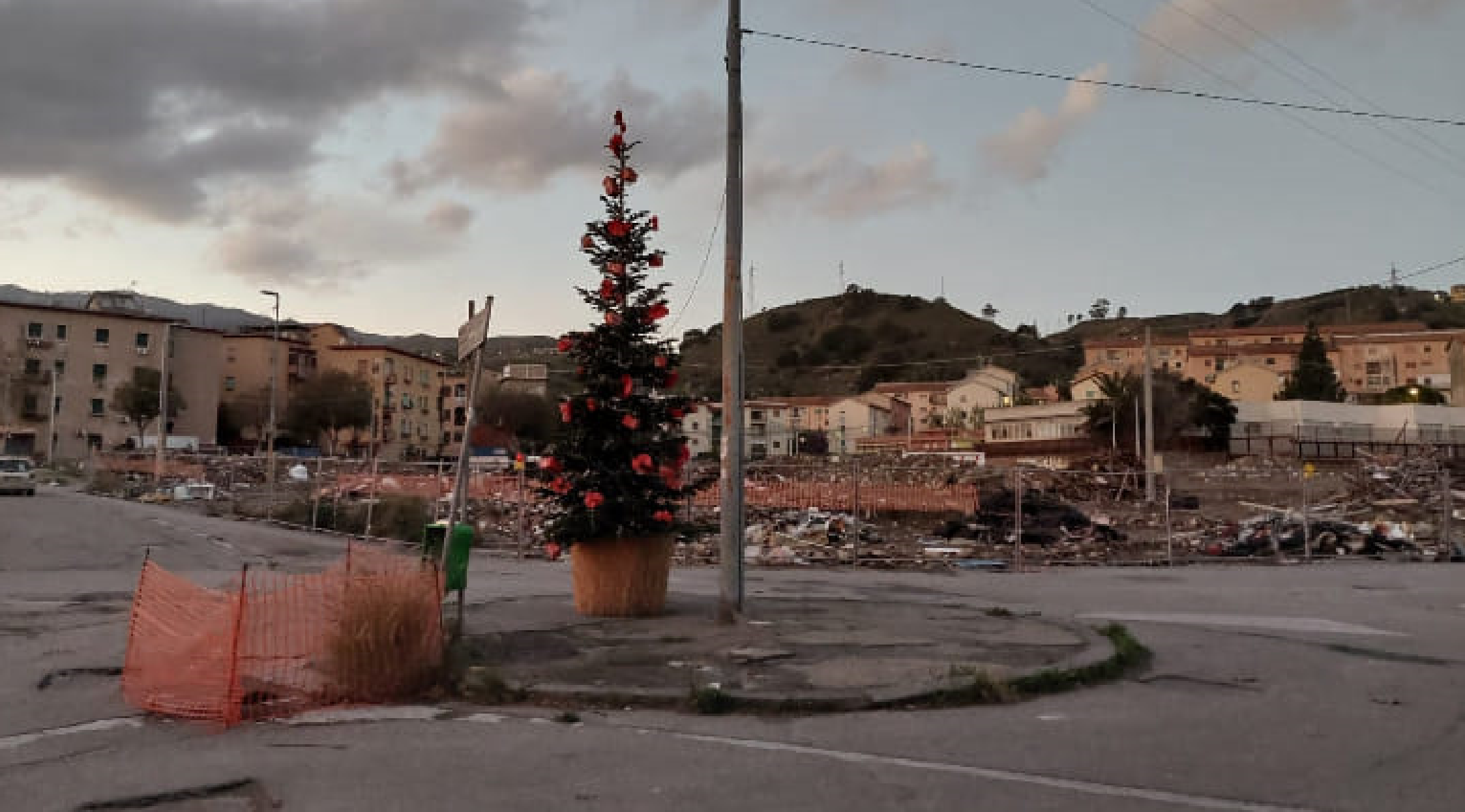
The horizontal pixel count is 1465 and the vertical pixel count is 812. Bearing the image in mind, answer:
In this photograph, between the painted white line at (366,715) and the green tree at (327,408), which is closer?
the painted white line at (366,715)

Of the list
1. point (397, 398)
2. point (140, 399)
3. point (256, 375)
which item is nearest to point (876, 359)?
point (397, 398)

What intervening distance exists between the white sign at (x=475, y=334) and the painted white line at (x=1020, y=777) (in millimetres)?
4675

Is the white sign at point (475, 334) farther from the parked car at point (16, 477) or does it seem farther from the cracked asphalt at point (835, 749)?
the parked car at point (16, 477)

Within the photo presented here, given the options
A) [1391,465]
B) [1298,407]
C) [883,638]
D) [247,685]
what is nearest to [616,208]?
[883,638]

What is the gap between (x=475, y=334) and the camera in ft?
32.6

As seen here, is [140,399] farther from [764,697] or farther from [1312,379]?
[1312,379]

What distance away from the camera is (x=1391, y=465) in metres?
46.8

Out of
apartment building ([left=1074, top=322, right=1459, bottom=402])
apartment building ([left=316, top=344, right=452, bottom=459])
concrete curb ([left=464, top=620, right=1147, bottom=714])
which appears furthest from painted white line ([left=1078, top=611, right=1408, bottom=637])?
apartment building ([left=1074, top=322, right=1459, bottom=402])

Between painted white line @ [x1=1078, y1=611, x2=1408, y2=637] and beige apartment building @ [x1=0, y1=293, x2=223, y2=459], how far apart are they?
276ft

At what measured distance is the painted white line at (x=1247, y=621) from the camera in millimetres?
10977

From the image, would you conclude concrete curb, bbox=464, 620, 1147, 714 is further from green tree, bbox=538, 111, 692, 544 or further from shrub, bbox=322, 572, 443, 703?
green tree, bbox=538, 111, 692, 544

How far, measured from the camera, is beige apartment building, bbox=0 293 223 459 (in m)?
83.9

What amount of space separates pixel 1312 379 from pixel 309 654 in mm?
119043

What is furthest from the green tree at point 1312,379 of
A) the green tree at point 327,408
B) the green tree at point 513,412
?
the green tree at point 327,408
